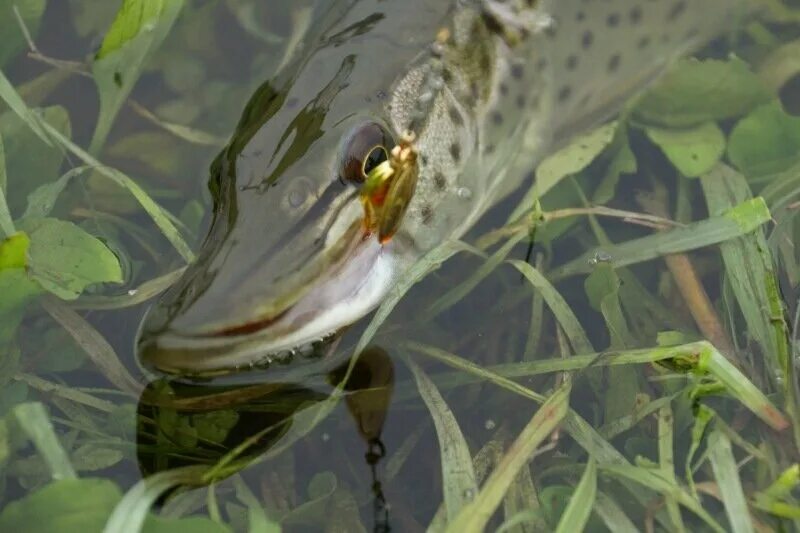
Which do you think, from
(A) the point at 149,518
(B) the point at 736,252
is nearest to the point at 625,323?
(B) the point at 736,252

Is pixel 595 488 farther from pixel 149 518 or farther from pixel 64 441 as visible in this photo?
pixel 64 441

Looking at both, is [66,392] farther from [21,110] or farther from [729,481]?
[729,481]

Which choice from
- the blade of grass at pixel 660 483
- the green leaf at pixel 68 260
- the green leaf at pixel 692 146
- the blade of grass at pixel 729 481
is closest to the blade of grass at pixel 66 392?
the green leaf at pixel 68 260

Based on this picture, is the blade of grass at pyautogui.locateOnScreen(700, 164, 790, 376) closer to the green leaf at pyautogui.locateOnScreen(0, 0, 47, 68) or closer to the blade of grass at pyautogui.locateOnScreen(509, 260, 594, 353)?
the blade of grass at pyautogui.locateOnScreen(509, 260, 594, 353)

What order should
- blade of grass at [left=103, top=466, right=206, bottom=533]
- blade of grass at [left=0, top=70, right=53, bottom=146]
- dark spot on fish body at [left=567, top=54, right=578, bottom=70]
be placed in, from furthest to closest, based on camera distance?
dark spot on fish body at [left=567, top=54, right=578, bottom=70], blade of grass at [left=0, top=70, right=53, bottom=146], blade of grass at [left=103, top=466, right=206, bottom=533]

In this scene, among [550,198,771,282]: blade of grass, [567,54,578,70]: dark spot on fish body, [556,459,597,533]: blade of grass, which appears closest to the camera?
[556,459,597,533]: blade of grass

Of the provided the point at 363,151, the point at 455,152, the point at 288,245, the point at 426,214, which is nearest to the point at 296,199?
the point at 288,245

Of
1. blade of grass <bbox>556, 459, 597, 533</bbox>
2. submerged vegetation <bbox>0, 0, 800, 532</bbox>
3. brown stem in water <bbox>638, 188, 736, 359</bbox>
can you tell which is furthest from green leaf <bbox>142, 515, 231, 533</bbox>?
brown stem in water <bbox>638, 188, 736, 359</bbox>
